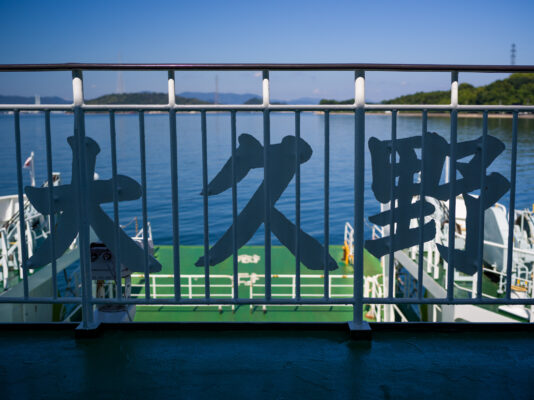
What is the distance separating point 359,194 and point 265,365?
820mm

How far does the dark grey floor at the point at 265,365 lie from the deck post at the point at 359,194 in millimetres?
75

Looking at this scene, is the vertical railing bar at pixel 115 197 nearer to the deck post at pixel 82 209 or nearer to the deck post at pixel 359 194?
the deck post at pixel 82 209

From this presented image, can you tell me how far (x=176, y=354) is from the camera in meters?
2.11

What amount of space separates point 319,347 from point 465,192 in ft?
3.11

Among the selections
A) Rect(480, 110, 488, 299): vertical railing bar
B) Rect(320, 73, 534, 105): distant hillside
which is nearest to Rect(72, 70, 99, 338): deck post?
Rect(480, 110, 488, 299): vertical railing bar

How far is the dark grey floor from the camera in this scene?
1.80 meters

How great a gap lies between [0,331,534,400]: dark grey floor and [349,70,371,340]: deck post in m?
0.07

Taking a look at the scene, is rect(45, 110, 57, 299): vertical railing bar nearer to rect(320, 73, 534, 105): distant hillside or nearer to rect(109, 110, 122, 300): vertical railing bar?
rect(109, 110, 122, 300): vertical railing bar

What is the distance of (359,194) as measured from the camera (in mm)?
2156

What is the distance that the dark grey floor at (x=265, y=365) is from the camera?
1796 millimetres

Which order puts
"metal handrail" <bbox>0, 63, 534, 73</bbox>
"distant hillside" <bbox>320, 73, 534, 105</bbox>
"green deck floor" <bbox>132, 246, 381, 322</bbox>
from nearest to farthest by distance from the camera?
"metal handrail" <bbox>0, 63, 534, 73</bbox>, "green deck floor" <bbox>132, 246, 381, 322</bbox>, "distant hillside" <bbox>320, 73, 534, 105</bbox>

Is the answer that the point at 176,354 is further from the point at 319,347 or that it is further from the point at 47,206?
the point at 47,206

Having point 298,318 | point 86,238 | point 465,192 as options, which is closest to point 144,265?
point 86,238

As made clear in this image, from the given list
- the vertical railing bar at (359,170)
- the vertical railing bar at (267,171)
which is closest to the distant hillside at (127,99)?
the vertical railing bar at (267,171)
